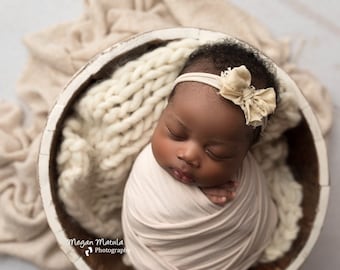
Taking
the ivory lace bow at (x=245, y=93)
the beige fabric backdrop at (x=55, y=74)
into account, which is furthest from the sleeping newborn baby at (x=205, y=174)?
the beige fabric backdrop at (x=55, y=74)

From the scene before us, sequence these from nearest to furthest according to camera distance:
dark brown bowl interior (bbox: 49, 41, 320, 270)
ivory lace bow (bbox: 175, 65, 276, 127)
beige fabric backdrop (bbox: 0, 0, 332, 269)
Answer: ivory lace bow (bbox: 175, 65, 276, 127)
dark brown bowl interior (bbox: 49, 41, 320, 270)
beige fabric backdrop (bbox: 0, 0, 332, 269)

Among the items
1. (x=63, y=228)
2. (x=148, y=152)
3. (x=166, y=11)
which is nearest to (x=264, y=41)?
(x=166, y=11)

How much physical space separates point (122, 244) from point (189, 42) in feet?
0.94

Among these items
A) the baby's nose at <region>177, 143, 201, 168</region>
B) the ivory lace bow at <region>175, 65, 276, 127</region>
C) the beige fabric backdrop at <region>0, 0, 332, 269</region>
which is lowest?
the beige fabric backdrop at <region>0, 0, 332, 269</region>

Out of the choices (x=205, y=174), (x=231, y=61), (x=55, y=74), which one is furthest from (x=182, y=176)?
(x=55, y=74)

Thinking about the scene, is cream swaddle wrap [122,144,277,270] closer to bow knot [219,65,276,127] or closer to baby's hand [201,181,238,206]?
baby's hand [201,181,238,206]

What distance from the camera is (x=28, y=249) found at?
0.83 metres

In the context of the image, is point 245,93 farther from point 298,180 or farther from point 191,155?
point 298,180

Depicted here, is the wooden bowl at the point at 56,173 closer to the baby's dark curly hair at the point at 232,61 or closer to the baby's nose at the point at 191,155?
the baby's dark curly hair at the point at 232,61

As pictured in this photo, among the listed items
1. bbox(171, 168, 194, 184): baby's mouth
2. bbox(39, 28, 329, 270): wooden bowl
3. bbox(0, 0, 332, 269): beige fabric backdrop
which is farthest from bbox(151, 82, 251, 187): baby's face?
bbox(0, 0, 332, 269): beige fabric backdrop

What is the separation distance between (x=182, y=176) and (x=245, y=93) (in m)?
0.12

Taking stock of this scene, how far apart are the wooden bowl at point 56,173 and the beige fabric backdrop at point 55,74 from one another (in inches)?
5.3

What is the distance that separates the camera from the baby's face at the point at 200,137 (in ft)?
1.99

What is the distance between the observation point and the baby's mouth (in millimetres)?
640
